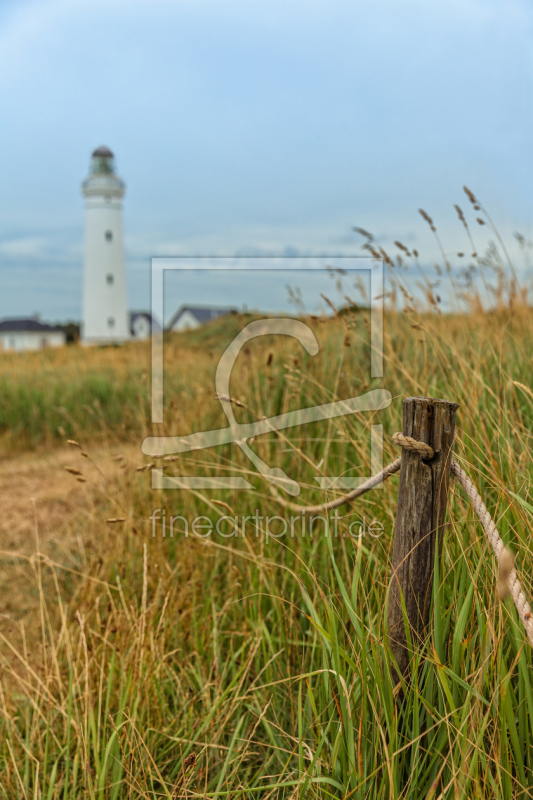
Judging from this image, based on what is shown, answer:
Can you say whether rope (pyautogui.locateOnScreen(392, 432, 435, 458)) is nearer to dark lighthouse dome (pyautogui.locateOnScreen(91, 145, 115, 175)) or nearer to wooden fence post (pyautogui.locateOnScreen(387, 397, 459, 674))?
wooden fence post (pyautogui.locateOnScreen(387, 397, 459, 674))

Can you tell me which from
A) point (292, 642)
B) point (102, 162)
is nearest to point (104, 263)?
point (102, 162)

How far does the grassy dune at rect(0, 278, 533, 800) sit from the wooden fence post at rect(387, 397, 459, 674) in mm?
56

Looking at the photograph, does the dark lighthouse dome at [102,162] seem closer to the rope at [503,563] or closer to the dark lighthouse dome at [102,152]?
the dark lighthouse dome at [102,152]

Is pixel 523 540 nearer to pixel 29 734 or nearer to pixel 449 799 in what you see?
pixel 449 799

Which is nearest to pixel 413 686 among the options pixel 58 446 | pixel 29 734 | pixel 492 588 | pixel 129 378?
pixel 492 588

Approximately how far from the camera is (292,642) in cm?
217

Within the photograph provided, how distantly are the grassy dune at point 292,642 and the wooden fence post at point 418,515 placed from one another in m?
0.06

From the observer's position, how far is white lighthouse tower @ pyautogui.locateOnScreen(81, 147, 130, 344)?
29.7 metres

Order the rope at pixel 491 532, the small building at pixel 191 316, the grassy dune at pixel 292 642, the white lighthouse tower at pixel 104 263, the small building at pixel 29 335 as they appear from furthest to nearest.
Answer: the small building at pixel 29 335 → the small building at pixel 191 316 → the white lighthouse tower at pixel 104 263 → the grassy dune at pixel 292 642 → the rope at pixel 491 532

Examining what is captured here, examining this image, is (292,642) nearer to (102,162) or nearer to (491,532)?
(491,532)

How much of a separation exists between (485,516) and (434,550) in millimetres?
267

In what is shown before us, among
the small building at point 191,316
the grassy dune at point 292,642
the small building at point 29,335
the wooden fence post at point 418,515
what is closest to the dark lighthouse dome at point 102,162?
the small building at point 191,316

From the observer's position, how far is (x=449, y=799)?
134 cm

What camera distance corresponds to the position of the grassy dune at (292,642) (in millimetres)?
1420
